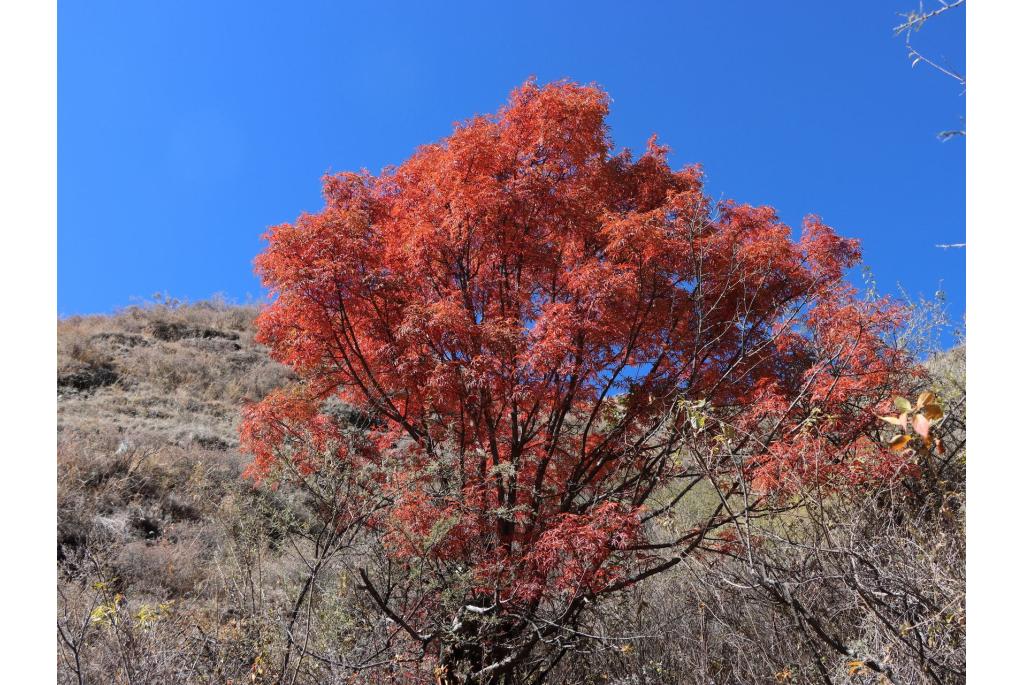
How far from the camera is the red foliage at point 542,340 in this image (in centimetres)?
737

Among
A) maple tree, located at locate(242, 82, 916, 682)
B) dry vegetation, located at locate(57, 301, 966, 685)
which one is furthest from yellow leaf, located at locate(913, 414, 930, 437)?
maple tree, located at locate(242, 82, 916, 682)

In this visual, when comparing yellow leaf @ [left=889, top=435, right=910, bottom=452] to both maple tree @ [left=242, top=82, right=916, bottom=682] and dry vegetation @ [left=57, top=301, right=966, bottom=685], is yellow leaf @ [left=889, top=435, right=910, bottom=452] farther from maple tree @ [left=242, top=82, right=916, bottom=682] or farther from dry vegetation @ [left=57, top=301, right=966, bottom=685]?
maple tree @ [left=242, top=82, right=916, bottom=682]

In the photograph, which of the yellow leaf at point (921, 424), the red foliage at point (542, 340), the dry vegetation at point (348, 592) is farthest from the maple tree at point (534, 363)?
the yellow leaf at point (921, 424)

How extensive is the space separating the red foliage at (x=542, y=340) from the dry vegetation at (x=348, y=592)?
89 cm

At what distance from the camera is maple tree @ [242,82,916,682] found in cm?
730

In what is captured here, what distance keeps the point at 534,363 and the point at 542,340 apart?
275mm

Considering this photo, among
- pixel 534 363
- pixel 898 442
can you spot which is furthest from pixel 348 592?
pixel 898 442

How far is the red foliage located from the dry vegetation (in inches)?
35.2

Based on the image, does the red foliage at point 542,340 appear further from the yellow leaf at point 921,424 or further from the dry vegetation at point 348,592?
the yellow leaf at point 921,424

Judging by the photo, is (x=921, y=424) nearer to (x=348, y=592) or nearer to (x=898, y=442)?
(x=898, y=442)

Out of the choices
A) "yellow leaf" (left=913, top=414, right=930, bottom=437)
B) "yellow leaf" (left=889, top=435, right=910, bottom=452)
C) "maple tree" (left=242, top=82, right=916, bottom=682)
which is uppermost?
"maple tree" (left=242, top=82, right=916, bottom=682)

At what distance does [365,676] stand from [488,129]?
596 centimetres

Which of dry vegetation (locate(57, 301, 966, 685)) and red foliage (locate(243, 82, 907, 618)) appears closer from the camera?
dry vegetation (locate(57, 301, 966, 685))
